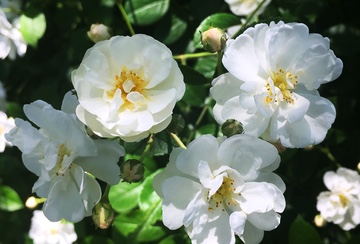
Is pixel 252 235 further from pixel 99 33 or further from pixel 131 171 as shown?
pixel 99 33

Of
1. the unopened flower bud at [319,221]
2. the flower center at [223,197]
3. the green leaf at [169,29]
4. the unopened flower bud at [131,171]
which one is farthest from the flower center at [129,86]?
the unopened flower bud at [319,221]

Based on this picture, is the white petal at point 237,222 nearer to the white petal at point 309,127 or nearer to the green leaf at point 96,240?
the white petal at point 309,127

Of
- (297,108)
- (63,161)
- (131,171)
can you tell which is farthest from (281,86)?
(63,161)

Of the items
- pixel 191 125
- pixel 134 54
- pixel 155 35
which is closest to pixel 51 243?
pixel 191 125

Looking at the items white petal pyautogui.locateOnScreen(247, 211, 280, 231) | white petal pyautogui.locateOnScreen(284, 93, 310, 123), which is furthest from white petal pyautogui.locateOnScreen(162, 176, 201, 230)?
white petal pyautogui.locateOnScreen(284, 93, 310, 123)

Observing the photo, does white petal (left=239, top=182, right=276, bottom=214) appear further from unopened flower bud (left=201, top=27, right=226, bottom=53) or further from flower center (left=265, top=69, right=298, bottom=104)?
unopened flower bud (left=201, top=27, right=226, bottom=53)

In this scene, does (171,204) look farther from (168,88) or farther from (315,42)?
(315,42)

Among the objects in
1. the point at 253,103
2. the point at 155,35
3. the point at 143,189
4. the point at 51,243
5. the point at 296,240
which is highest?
the point at 253,103
